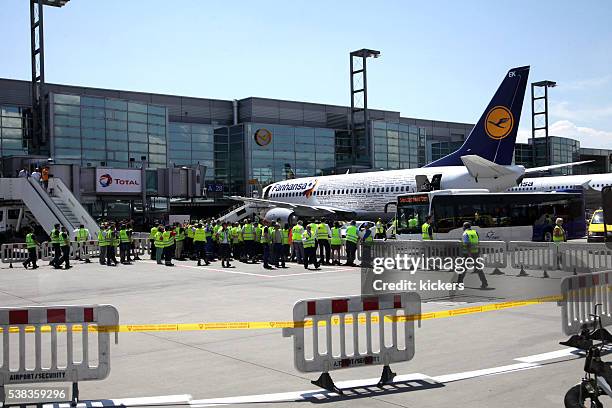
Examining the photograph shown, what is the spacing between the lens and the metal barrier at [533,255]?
18.7 metres

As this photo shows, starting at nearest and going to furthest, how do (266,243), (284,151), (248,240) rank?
(266,243) < (248,240) < (284,151)

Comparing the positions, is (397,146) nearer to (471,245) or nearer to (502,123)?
(502,123)

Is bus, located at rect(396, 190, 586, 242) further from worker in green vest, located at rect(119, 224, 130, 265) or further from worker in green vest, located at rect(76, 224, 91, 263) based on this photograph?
worker in green vest, located at rect(76, 224, 91, 263)

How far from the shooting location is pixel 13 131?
5403cm

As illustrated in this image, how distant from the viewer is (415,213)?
91.9 ft

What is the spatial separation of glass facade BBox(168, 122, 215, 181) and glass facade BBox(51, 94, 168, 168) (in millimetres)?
7273

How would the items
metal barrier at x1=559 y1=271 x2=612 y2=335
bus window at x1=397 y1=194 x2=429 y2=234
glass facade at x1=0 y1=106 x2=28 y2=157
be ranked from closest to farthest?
metal barrier at x1=559 y1=271 x2=612 y2=335
bus window at x1=397 y1=194 x2=429 y2=234
glass facade at x1=0 y1=106 x2=28 y2=157

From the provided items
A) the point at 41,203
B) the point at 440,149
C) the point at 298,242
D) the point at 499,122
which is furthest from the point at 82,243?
the point at 440,149

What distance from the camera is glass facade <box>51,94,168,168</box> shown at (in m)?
52.1

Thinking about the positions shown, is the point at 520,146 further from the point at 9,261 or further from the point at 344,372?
the point at 344,372

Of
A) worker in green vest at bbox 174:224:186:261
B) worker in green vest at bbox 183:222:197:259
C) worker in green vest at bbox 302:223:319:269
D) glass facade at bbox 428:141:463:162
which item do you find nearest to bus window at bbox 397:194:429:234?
worker in green vest at bbox 302:223:319:269

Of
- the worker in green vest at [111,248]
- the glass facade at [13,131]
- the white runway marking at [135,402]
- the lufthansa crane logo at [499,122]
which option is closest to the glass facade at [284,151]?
the glass facade at [13,131]

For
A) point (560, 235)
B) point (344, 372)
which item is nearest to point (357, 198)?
point (560, 235)

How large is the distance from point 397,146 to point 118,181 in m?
42.4
